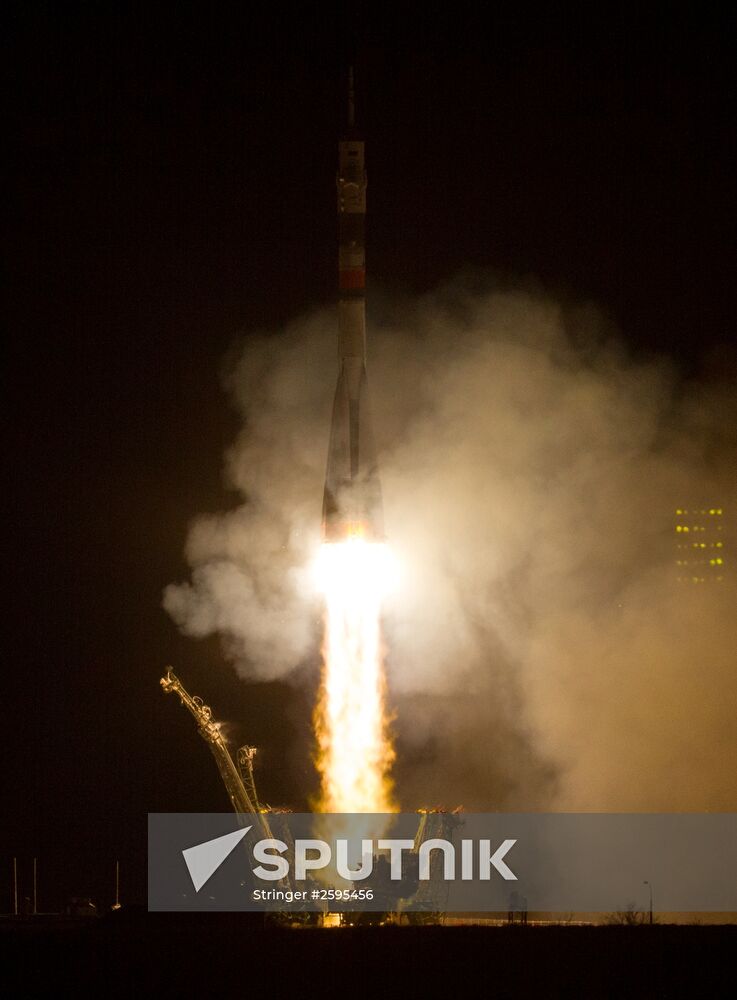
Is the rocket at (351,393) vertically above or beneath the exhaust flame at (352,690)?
above

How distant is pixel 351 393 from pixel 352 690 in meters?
5.49

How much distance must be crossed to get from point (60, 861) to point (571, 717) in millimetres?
13454

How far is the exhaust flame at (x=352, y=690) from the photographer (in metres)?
30.0

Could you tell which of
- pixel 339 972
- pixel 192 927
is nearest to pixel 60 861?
pixel 192 927

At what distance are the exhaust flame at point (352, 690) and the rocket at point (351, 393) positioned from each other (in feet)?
2.02

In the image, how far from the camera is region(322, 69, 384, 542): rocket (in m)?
28.9

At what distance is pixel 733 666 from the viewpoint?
35.6 metres

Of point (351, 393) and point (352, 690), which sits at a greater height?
point (351, 393)

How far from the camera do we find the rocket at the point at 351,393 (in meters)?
28.9

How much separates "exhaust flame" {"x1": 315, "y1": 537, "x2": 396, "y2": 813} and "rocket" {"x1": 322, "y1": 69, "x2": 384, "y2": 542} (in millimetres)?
617

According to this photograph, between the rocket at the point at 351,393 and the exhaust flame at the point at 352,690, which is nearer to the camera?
the rocket at the point at 351,393

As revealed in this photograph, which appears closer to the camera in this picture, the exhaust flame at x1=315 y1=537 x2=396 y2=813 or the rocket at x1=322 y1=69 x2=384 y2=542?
the rocket at x1=322 y1=69 x2=384 y2=542

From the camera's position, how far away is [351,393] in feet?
97.6

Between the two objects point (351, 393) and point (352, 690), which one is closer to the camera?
point (351, 393)
